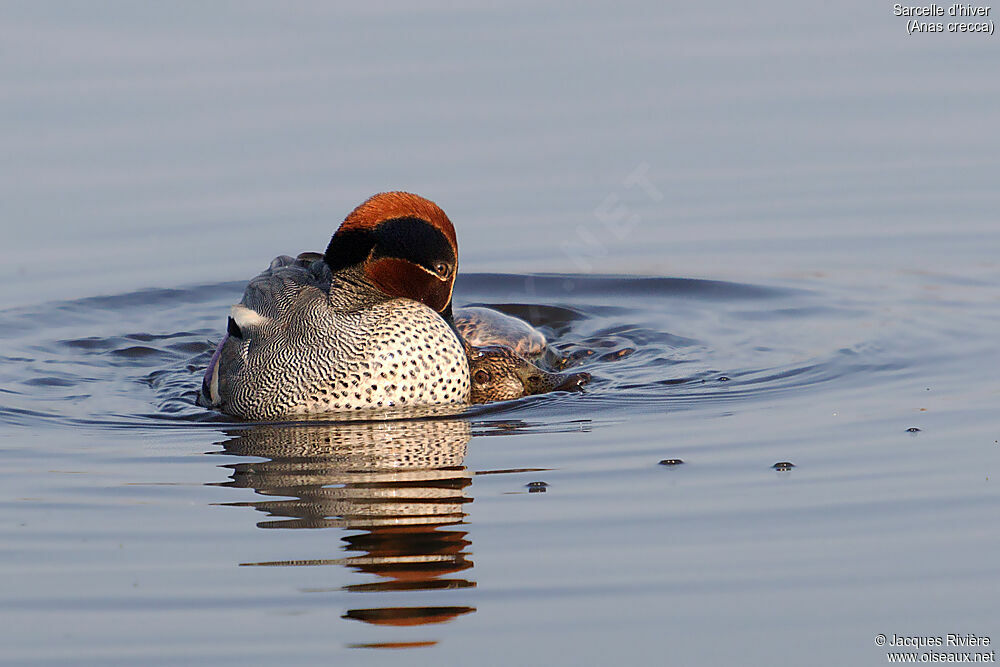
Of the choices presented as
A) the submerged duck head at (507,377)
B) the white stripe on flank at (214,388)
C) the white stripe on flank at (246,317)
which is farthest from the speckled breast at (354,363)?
the white stripe on flank at (214,388)

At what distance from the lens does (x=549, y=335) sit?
38.7 feet

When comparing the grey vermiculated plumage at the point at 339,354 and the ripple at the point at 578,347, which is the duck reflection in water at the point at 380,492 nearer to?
the grey vermiculated plumage at the point at 339,354

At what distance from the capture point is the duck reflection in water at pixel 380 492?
20.7 feet

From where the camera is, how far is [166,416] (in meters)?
9.45

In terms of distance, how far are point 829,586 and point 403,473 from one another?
256 cm

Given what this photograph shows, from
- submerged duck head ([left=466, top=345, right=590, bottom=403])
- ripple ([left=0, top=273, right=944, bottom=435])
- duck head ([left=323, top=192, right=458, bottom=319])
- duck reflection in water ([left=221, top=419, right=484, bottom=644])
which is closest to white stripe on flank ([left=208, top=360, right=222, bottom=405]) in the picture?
ripple ([left=0, top=273, right=944, bottom=435])

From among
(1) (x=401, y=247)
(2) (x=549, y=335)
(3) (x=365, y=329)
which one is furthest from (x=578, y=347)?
(3) (x=365, y=329)

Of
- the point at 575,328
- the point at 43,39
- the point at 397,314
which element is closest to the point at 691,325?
the point at 575,328

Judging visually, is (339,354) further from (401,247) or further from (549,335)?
(549,335)

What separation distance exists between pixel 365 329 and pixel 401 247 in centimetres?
55

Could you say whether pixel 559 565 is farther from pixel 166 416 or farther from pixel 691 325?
pixel 691 325

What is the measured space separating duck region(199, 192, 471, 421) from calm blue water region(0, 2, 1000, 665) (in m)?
0.24

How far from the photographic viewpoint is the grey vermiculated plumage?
887 centimetres

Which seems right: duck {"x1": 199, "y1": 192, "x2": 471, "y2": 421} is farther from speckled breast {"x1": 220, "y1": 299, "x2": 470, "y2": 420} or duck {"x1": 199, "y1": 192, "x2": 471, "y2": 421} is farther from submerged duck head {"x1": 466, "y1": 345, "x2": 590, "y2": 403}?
submerged duck head {"x1": 466, "y1": 345, "x2": 590, "y2": 403}
